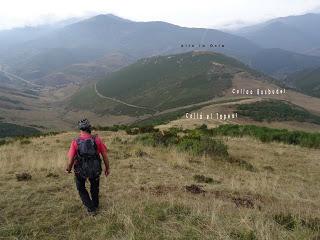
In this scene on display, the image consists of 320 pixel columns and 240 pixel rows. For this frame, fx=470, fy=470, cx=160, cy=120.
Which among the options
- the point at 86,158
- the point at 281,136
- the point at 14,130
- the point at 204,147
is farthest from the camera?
the point at 14,130

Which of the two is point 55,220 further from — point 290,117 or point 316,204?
point 290,117

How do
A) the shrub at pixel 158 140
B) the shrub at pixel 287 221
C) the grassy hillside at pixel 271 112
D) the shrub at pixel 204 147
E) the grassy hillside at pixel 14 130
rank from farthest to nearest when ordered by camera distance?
the grassy hillside at pixel 14 130
the grassy hillside at pixel 271 112
the shrub at pixel 158 140
the shrub at pixel 204 147
the shrub at pixel 287 221

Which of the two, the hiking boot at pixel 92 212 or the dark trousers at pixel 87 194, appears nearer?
the hiking boot at pixel 92 212

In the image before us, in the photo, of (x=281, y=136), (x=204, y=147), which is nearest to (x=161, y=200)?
(x=204, y=147)

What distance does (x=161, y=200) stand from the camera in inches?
448

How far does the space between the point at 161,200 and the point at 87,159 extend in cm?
210

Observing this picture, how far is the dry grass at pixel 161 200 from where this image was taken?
9.18m

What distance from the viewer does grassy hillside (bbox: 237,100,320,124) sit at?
10381cm

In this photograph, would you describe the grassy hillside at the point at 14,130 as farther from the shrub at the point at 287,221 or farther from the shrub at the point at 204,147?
the shrub at the point at 287,221

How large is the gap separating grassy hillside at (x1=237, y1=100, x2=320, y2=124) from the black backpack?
8990cm

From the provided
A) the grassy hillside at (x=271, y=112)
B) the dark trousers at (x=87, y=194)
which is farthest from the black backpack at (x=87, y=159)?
the grassy hillside at (x=271, y=112)

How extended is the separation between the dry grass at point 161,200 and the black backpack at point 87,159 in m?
0.96

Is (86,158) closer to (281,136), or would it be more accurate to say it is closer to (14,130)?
(281,136)

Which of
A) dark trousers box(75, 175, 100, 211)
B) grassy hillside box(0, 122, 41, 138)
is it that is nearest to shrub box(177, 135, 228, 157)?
dark trousers box(75, 175, 100, 211)
